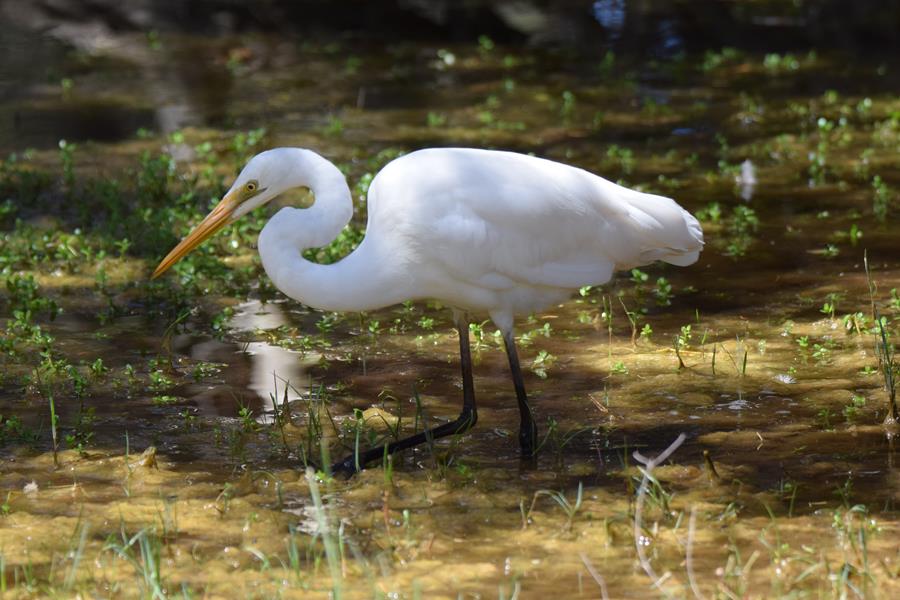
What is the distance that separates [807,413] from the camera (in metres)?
4.92

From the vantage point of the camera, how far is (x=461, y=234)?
175 inches

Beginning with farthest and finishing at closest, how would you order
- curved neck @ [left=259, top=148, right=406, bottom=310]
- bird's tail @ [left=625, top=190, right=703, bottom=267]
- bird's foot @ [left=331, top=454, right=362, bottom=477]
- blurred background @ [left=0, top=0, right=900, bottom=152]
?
blurred background @ [left=0, top=0, right=900, bottom=152]
bird's tail @ [left=625, top=190, right=703, bottom=267]
bird's foot @ [left=331, top=454, right=362, bottom=477]
curved neck @ [left=259, top=148, right=406, bottom=310]

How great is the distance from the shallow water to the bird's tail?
1.85 ft

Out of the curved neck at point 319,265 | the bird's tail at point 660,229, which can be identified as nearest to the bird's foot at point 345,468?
the curved neck at point 319,265

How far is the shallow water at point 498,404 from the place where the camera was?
149 inches

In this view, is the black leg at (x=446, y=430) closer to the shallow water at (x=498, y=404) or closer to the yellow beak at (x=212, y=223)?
the shallow water at (x=498, y=404)

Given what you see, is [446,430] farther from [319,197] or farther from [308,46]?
[308,46]

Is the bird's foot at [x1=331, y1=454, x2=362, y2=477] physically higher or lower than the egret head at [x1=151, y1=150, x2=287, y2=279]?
lower

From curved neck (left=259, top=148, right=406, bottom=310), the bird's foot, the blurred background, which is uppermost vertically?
the blurred background

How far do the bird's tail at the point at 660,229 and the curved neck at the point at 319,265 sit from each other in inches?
37.5

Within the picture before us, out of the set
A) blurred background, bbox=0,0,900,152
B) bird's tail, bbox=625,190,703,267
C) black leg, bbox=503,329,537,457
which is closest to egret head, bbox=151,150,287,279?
black leg, bbox=503,329,537,457

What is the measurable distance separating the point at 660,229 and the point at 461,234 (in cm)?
82

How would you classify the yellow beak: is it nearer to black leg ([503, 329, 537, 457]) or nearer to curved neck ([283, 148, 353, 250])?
curved neck ([283, 148, 353, 250])

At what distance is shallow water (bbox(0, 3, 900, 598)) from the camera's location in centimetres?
378
